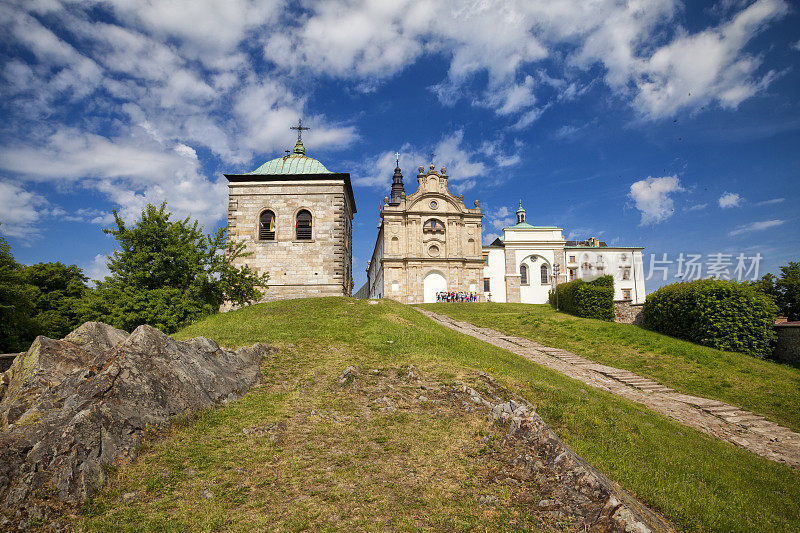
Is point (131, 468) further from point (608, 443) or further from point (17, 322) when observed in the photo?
point (17, 322)

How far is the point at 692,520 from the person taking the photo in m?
5.43

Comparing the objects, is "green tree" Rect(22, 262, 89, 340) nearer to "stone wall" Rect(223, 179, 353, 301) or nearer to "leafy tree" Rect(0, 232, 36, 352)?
"leafy tree" Rect(0, 232, 36, 352)

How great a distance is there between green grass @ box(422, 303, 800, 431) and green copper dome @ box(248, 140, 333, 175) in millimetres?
16056

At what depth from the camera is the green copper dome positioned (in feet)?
88.4

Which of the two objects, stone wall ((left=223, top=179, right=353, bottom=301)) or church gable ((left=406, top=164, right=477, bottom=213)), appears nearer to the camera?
stone wall ((left=223, top=179, right=353, bottom=301))

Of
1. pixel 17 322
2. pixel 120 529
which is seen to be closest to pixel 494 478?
pixel 120 529

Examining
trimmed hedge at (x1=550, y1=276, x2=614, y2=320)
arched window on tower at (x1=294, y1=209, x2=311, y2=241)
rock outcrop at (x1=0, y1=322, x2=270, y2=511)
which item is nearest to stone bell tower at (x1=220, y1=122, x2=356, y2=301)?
arched window on tower at (x1=294, y1=209, x2=311, y2=241)

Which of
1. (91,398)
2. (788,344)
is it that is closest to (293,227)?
(91,398)

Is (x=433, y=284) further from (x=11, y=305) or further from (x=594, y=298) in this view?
(x=11, y=305)

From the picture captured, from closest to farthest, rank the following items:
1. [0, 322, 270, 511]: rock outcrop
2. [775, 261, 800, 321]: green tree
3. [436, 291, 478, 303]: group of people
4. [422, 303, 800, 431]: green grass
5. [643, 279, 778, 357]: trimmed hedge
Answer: [0, 322, 270, 511]: rock outcrop → [422, 303, 800, 431]: green grass → [643, 279, 778, 357]: trimmed hedge → [775, 261, 800, 321]: green tree → [436, 291, 478, 303]: group of people

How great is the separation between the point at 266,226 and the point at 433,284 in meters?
23.1

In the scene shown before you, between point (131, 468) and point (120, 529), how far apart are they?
4.24 feet

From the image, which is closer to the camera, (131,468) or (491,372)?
(131,468)

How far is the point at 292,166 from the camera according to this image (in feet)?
89.6
